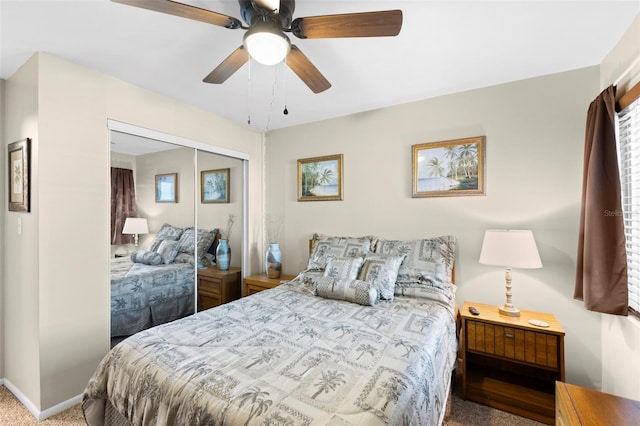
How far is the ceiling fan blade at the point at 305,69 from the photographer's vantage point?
5.19 feet

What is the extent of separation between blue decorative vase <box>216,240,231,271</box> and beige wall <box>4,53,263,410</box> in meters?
1.15

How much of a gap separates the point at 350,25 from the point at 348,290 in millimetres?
1710

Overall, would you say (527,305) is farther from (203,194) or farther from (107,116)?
(107,116)

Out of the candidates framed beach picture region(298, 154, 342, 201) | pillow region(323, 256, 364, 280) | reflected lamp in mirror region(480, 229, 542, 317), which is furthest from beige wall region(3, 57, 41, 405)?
reflected lamp in mirror region(480, 229, 542, 317)

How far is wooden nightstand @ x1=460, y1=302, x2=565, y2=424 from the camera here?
6.31 ft

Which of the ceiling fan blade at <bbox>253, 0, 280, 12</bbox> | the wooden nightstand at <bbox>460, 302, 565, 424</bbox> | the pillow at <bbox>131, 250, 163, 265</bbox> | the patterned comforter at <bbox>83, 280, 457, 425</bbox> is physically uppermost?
the ceiling fan blade at <bbox>253, 0, 280, 12</bbox>

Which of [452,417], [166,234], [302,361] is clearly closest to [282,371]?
[302,361]

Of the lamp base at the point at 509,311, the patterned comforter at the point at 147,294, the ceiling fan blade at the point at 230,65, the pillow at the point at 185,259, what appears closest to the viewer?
the ceiling fan blade at the point at 230,65

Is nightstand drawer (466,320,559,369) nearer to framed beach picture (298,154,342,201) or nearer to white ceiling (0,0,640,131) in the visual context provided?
framed beach picture (298,154,342,201)

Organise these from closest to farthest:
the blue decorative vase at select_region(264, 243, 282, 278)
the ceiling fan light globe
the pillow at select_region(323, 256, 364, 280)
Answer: the ceiling fan light globe → the pillow at select_region(323, 256, 364, 280) → the blue decorative vase at select_region(264, 243, 282, 278)

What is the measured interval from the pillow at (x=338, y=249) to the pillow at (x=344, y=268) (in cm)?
19

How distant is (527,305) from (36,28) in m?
3.99

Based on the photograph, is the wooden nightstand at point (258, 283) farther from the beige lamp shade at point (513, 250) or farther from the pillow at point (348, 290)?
the beige lamp shade at point (513, 250)

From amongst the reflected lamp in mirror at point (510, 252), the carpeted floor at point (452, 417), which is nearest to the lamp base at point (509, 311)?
the reflected lamp in mirror at point (510, 252)
